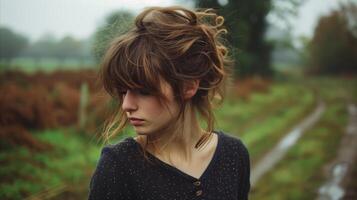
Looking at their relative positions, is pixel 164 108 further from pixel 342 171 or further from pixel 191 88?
pixel 342 171

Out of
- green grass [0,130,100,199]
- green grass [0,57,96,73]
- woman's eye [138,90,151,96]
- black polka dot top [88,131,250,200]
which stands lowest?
green grass [0,130,100,199]

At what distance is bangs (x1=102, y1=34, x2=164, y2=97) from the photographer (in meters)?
1.49

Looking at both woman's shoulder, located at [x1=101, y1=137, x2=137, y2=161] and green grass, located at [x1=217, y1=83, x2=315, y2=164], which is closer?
woman's shoulder, located at [x1=101, y1=137, x2=137, y2=161]

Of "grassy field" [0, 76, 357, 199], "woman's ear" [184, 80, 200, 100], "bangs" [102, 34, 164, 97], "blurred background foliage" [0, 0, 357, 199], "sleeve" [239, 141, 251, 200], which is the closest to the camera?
"bangs" [102, 34, 164, 97]

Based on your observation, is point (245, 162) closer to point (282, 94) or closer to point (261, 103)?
point (261, 103)

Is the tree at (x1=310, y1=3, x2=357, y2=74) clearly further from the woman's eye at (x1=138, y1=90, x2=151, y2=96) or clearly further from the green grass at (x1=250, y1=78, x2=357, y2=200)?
the woman's eye at (x1=138, y1=90, x2=151, y2=96)

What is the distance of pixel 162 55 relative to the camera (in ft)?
4.92

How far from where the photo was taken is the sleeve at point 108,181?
1.51m

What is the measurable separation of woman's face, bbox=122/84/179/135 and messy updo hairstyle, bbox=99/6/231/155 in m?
0.02

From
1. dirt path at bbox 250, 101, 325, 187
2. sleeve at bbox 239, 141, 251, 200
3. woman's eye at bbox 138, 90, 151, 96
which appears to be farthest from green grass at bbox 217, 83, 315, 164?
woman's eye at bbox 138, 90, 151, 96

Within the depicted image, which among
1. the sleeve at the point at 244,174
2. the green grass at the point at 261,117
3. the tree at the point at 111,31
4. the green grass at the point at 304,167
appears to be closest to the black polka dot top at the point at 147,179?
the sleeve at the point at 244,174

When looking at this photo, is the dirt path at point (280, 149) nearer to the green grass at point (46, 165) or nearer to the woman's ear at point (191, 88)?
the green grass at point (46, 165)

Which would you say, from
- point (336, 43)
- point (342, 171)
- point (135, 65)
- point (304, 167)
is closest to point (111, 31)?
point (135, 65)

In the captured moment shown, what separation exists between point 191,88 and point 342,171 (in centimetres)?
569
